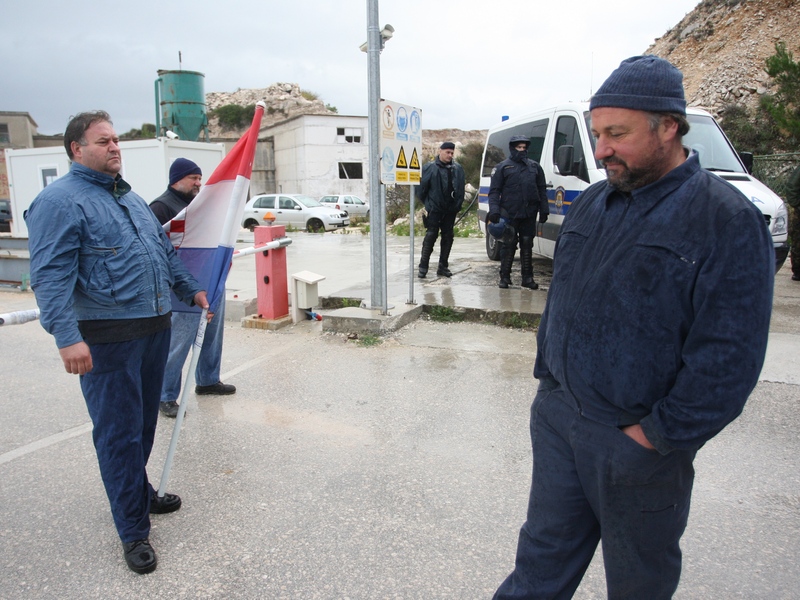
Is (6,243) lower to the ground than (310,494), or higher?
higher

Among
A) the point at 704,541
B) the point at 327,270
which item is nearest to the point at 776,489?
the point at 704,541

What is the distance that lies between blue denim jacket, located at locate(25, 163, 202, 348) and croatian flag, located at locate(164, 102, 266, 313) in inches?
16.9

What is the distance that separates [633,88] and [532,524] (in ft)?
4.45

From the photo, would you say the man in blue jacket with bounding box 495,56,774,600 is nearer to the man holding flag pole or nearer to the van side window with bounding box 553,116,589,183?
the man holding flag pole

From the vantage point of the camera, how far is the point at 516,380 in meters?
5.16

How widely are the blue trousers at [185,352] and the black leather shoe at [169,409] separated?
4 cm

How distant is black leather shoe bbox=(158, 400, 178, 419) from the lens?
4535mm

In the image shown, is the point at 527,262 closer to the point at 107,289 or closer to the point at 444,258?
the point at 444,258

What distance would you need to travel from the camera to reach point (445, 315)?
7.17m

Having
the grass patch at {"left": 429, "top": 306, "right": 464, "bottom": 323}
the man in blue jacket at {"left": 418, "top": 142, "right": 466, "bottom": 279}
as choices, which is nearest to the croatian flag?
the grass patch at {"left": 429, "top": 306, "right": 464, "bottom": 323}

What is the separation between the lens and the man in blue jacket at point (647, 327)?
58.5 inches

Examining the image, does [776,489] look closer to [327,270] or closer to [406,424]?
[406,424]

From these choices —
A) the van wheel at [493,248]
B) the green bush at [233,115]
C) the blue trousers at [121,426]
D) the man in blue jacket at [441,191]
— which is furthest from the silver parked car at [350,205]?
the green bush at [233,115]

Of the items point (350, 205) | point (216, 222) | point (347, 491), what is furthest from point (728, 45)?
point (347, 491)
